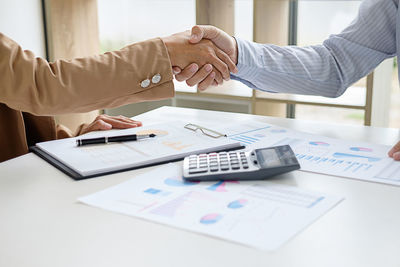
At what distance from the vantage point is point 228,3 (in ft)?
8.73

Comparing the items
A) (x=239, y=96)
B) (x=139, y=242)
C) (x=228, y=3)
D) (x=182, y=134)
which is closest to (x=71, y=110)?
(x=182, y=134)

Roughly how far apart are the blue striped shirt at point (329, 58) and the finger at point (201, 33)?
0.08m

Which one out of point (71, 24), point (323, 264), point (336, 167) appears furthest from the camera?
point (71, 24)

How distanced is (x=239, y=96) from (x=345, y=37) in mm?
1133

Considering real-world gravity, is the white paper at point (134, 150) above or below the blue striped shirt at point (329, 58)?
below

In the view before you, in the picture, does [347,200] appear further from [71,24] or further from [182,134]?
[71,24]

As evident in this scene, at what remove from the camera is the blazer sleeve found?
0.92 metres

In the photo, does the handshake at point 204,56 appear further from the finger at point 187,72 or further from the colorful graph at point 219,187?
the colorful graph at point 219,187

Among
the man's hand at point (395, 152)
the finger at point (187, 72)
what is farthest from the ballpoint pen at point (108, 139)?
the man's hand at point (395, 152)

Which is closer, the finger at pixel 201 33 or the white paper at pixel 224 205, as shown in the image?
the white paper at pixel 224 205

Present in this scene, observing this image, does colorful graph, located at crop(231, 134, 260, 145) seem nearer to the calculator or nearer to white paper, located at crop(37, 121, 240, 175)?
white paper, located at crop(37, 121, 240, 175)

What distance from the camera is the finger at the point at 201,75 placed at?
3.99ft

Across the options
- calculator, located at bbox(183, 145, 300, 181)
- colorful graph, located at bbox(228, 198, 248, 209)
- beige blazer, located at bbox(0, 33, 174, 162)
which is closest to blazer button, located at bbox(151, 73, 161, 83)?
beige blazer, located at bbox(0, 33, 174, 162)

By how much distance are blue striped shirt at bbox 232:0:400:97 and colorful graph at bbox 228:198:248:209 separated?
2.06 ft
